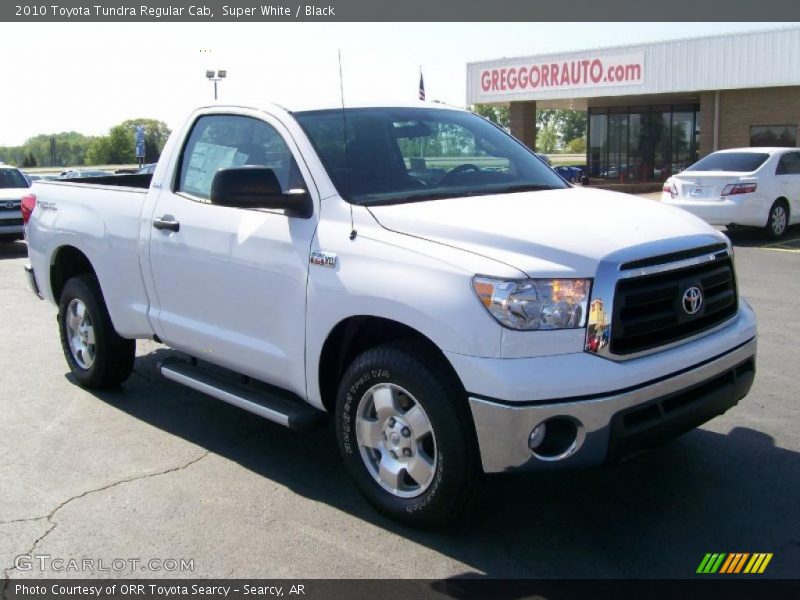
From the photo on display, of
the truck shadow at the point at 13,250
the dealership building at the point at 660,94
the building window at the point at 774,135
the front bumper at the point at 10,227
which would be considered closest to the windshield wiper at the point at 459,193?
the truck shadow at the point at 13,250

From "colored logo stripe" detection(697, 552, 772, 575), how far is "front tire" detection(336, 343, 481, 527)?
1013 millimetres

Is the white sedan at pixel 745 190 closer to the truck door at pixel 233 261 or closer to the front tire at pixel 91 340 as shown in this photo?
the front tire at pixel 91 340

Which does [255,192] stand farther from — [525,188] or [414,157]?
[525,188]

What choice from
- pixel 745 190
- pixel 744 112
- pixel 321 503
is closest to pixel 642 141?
pixel 744 112

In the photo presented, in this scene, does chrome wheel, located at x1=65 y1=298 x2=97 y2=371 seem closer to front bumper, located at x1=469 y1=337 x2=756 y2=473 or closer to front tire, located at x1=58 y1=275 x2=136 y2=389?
front tire, located at x1=58 y1=275 x2=136 y2=389

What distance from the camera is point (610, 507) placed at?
4172mm

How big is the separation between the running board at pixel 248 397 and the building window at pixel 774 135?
85.6ft

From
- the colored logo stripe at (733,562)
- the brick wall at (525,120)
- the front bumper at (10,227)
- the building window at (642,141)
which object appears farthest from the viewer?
the brick wall at (525,120)

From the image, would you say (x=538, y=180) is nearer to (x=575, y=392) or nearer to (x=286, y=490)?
(x=575, y=392)

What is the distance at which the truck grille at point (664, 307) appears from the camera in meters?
3.59

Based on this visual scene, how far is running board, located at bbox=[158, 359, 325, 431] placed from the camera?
433 cm

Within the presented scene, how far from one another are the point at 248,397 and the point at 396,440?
1068 mm

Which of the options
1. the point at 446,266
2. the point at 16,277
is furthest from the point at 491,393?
the point at 16,277

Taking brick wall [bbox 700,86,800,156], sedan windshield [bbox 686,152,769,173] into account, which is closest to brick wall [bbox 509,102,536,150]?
brick wall [bbox 700,86,800,156]
